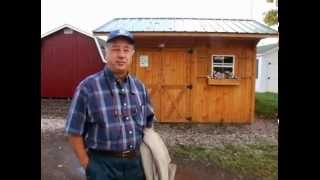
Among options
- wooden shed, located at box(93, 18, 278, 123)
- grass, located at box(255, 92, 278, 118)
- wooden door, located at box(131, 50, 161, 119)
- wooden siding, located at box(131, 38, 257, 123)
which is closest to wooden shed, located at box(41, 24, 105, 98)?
wooden shed, located at box(93, 18, 278, 123)

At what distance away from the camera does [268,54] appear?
23844mm

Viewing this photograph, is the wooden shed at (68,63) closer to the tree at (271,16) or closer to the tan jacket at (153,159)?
the tree at (271,16)

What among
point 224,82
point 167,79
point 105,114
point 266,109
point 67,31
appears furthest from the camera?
point 67,31

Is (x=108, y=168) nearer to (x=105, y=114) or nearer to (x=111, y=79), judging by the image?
(x=105, y=114)

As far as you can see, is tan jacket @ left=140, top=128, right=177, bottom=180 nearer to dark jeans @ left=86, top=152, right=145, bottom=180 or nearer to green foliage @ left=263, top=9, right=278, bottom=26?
dark jeans @ left=86, top=152, right=145, bottom=180

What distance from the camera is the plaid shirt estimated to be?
245 cm

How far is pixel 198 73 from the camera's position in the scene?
10812 millimetres

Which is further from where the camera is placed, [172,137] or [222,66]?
[222,66]

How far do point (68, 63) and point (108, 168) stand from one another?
15.2m

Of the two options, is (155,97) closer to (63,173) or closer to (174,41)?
(174,41)

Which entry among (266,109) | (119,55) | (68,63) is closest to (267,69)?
(266,109)

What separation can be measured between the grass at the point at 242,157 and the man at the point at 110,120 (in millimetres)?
3847

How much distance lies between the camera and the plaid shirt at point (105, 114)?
245 centimetres
